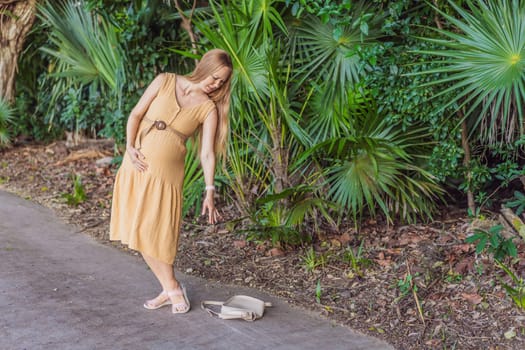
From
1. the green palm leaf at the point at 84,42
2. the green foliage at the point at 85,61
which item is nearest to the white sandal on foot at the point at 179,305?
the green foliage at the point at 85,61

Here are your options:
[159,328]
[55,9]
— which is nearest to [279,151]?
[159,328]

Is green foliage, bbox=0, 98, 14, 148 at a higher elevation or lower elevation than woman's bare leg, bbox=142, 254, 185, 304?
higher

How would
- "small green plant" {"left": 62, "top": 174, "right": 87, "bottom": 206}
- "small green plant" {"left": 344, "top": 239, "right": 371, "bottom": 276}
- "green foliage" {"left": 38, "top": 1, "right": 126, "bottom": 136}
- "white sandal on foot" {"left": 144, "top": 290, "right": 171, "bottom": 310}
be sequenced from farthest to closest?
"green foliage" {"left": 38, "top": 1, "right": 126, "bottom": 136}
"small green plant" {"left": 62, "top": 174, "right": 87, "bottom": 206}
"small green plant" {"left": 344, "top": 239, "right": 371, "bottom": 276}
"white sandal on foot" {"left": 144, "top": 290, "right": 171, "bottom": 310}

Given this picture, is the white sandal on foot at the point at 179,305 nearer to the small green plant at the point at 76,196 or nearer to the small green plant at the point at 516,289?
the small green plant at the point at 516,289

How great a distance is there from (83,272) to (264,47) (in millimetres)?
2404

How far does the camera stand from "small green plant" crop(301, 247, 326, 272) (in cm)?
515

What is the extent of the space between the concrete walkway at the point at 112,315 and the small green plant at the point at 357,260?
778 millimetres

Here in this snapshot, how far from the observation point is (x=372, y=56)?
5133 mm

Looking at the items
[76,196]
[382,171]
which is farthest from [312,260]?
[76,196]

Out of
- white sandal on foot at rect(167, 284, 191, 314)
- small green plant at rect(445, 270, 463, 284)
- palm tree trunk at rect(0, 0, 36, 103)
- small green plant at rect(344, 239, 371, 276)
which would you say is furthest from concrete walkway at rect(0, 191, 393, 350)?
palm tree trunk at rect(0, 0, 36, 103)

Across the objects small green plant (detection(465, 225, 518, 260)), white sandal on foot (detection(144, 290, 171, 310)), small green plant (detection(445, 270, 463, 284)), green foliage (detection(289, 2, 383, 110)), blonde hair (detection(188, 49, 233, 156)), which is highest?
green foliage (detection(289, 2, 383, 110))

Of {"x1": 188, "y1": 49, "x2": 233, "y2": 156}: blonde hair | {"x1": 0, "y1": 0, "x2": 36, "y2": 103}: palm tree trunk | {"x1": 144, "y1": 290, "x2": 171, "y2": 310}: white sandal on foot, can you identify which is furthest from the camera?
{"x1": 0, "y1": 0, "x2": 36, "y2": 103}: palm tree trunk

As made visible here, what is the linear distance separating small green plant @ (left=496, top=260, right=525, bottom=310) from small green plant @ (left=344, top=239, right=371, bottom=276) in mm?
1085

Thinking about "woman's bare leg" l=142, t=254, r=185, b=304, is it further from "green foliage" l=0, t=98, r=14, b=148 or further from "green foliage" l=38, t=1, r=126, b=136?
"green foliage" l=0, t=98, r=14, b=148
